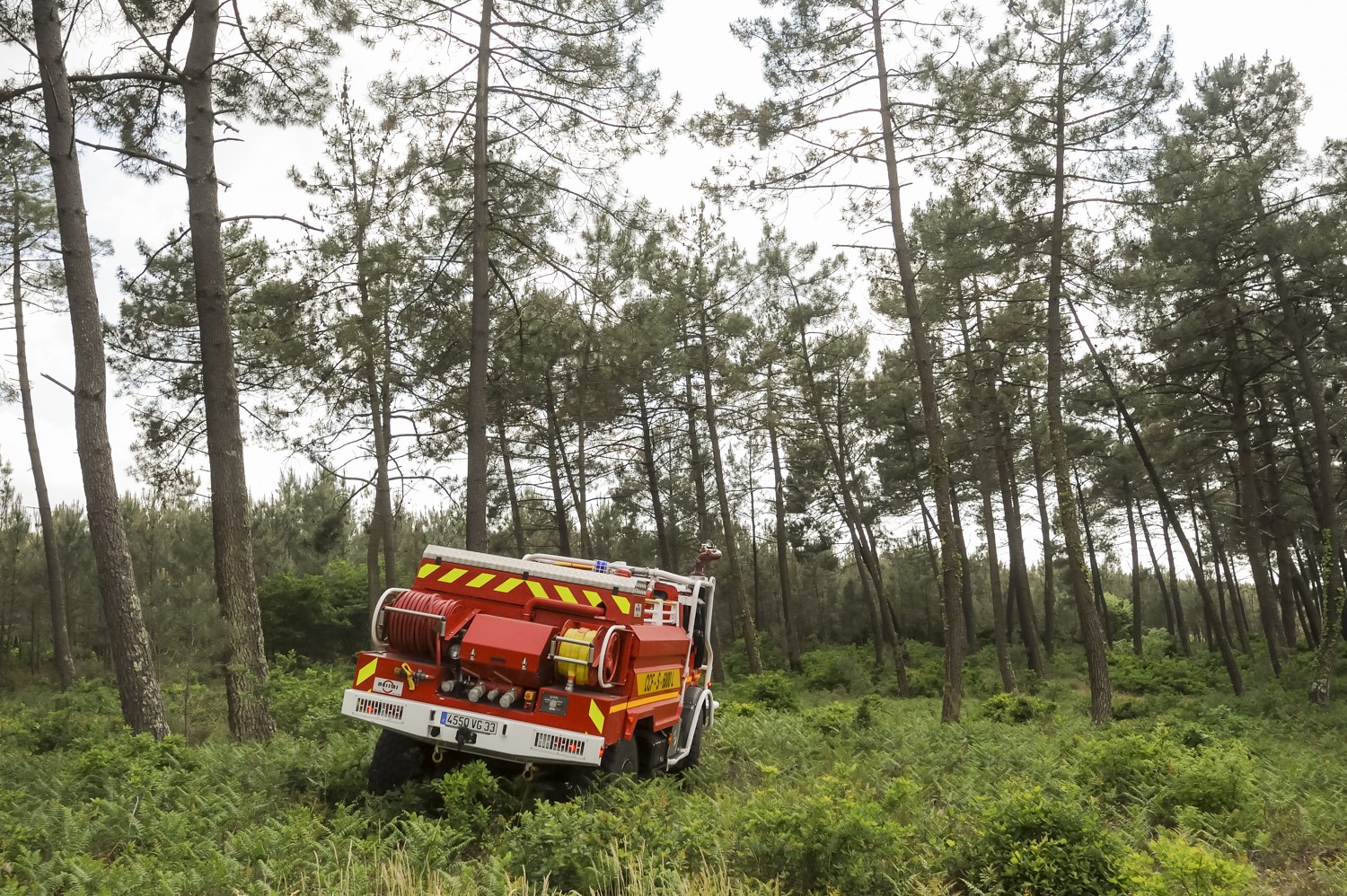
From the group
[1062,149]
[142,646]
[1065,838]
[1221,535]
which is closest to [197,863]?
[1065,838]

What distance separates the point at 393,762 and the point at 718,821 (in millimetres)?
2845

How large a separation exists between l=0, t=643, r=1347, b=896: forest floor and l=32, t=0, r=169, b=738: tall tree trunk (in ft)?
2.90

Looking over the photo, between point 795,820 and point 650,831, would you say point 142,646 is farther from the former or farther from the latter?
point 795,820

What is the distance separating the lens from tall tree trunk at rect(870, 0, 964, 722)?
1464 cm

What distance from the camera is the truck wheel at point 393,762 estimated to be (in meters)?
7.54

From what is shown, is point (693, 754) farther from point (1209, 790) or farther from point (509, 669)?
point (1209, 790)

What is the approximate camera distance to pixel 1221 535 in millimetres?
35500

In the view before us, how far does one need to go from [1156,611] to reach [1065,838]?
6414cm

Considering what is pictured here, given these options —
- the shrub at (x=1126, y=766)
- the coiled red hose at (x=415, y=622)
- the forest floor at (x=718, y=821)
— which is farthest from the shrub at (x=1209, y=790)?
the coiled red hose at (x=415, y=622)

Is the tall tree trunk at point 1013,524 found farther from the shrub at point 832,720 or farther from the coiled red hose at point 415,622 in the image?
the coiled red hose at point 415,622

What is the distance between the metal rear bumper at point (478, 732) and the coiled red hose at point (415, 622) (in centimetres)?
42

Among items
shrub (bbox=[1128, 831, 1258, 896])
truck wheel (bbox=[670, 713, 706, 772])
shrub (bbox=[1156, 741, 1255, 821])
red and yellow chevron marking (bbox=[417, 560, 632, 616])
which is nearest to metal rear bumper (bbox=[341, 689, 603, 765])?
red and yellow chevron marking (bbox=[417, 560, 632, 616])

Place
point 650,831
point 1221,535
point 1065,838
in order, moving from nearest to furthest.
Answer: point 1065,838 < point 650,831 < point 1221,535

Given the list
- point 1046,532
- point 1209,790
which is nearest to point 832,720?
point 1209,790
